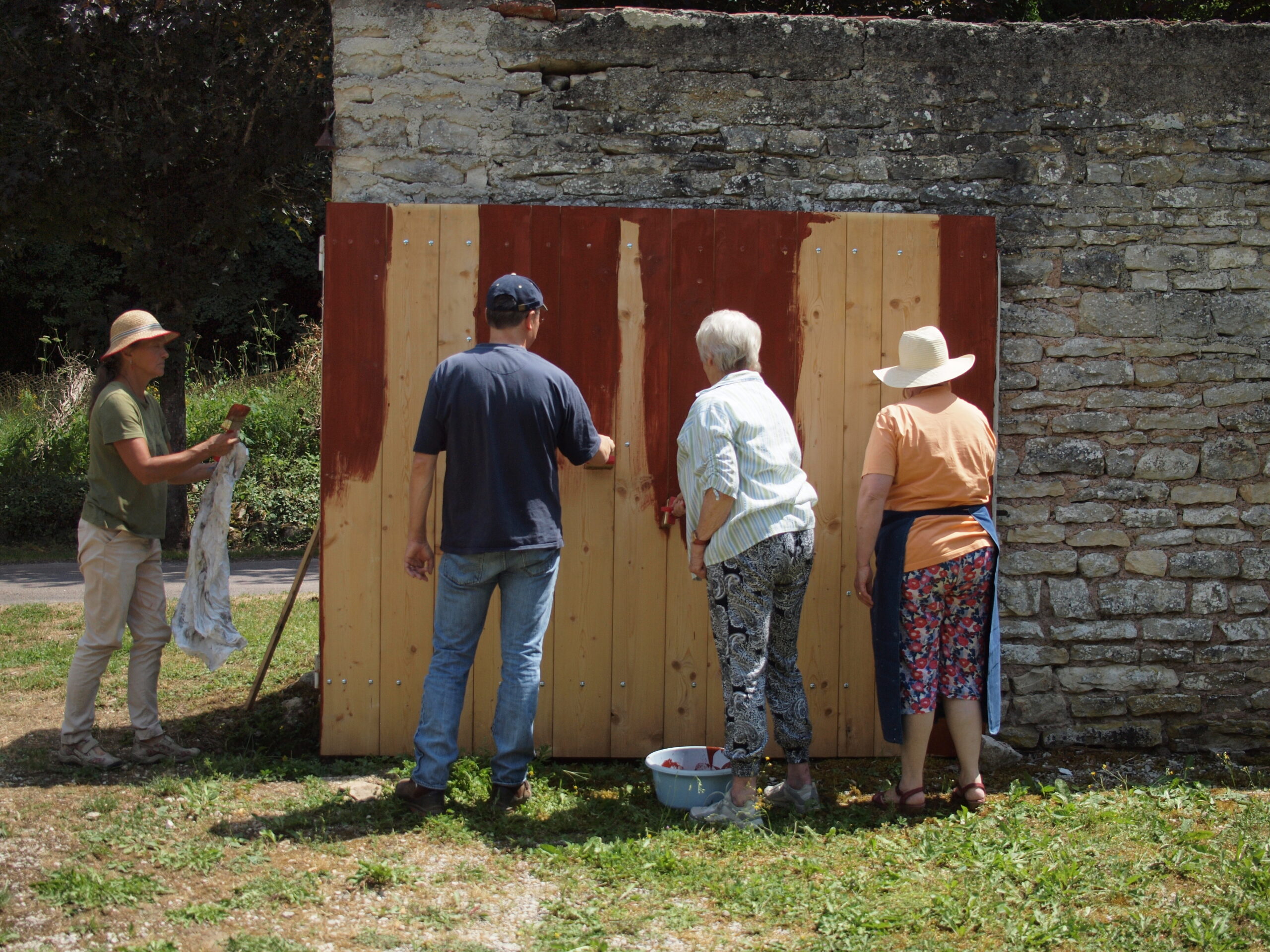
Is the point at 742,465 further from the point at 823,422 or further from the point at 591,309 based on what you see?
the point at 591,309

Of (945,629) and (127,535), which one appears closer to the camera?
(945,629)

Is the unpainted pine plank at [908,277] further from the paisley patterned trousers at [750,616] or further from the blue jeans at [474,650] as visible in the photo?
the blue jeans at [474,650]

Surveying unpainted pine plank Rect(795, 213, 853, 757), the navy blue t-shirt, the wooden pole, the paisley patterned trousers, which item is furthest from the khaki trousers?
unpainted pine plank Rect(795, 213, 853, 757)

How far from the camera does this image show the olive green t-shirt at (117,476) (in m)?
3.90

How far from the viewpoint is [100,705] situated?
4965 mm

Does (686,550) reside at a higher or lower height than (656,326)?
lower

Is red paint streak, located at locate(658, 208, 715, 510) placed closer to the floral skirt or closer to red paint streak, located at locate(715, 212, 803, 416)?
red paint streak, located at locate(715, 212, 803, 416)

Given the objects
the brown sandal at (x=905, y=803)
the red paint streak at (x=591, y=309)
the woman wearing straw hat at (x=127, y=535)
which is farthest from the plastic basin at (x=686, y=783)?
the woman wearing straw hat at (x=127, y=535)

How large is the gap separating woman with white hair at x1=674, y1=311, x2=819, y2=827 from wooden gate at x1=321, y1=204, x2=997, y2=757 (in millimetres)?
624

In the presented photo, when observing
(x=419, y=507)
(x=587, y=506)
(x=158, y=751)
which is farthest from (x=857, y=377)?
(x=158, y=751)

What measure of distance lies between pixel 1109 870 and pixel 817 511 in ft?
5.43

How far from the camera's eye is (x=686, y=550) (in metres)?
4.25

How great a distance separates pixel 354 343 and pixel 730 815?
2256 millimetres

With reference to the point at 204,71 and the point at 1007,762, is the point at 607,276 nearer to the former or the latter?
the point at 1007,762
